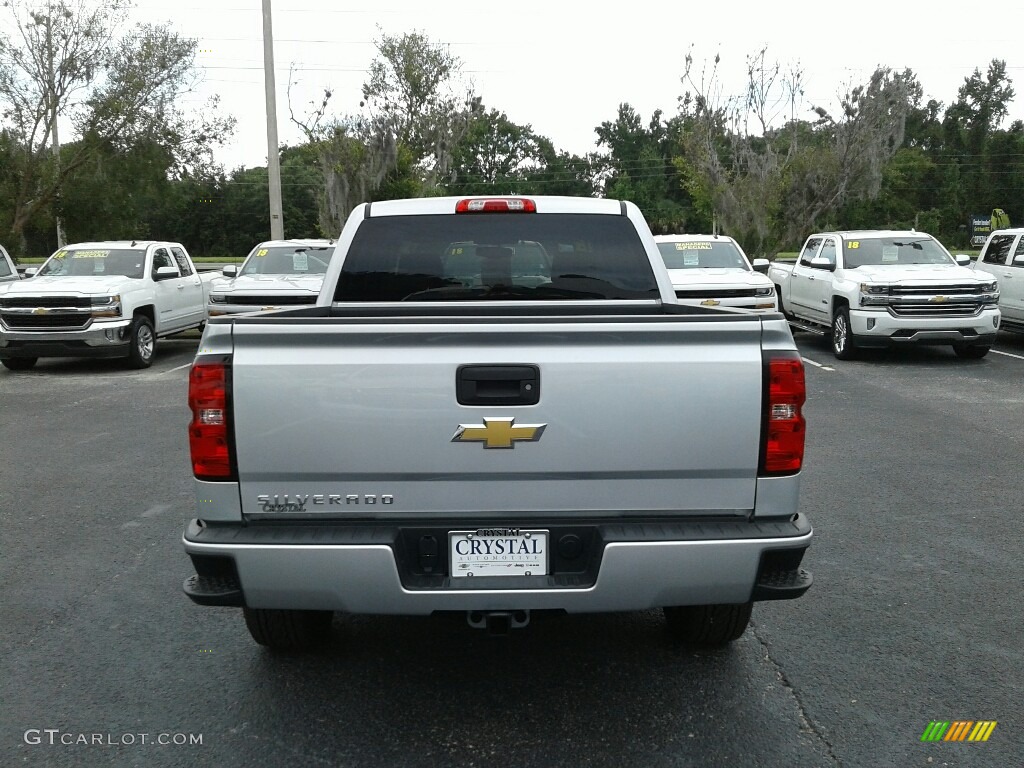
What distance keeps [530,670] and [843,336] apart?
11709 mm

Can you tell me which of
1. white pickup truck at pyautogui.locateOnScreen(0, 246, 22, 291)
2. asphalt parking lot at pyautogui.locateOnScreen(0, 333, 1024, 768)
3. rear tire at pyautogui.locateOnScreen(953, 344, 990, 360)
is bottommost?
rear tire at pyautogui.locateOnScreen(953, 344, 990, 360)

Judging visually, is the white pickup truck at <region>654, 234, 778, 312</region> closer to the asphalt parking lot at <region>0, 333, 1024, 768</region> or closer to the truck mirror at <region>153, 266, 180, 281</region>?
the truck mirror at <region>153, 266, 180, 281</region>

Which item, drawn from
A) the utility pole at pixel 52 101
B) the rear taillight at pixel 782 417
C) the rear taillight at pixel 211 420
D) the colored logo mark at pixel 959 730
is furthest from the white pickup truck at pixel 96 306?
the utility pole at pixel 52 101

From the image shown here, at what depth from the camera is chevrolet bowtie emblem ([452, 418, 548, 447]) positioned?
126 inches

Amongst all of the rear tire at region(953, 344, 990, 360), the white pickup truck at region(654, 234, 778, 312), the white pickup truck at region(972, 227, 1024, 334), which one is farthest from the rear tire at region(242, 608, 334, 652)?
the white pickup truck at region(972, 227, 1024, 334)

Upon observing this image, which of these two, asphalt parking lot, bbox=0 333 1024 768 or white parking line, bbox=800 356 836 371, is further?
white parking line, bbox=800 356 836 371

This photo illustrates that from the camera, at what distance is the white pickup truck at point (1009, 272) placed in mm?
14922

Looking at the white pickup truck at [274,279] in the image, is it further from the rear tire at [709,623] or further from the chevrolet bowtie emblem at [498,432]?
the chevrolet bowtie emblem at [498,432]

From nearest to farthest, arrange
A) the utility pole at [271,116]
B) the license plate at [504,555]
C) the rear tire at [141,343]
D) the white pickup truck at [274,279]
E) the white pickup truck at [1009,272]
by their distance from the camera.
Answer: the license plate at [504,555], the white pickup truck at [274,279], the rear tire at [141,343], the white pickup truck at [1009,272], the utility pole at [271,116]

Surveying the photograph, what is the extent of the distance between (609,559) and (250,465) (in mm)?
1225

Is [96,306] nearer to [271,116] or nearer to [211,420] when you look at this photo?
[271,116]

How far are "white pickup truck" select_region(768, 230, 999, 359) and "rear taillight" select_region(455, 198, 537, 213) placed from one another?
10.4 metres

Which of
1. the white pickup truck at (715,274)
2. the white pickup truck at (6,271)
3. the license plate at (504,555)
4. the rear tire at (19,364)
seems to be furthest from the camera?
the white pickup truck at (6,271)

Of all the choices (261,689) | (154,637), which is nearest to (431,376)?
(261,689)
